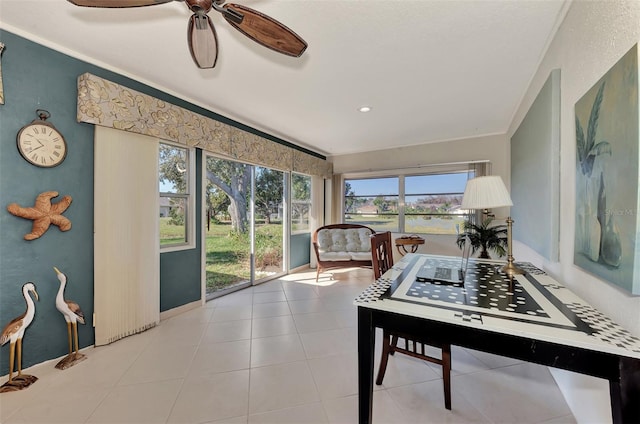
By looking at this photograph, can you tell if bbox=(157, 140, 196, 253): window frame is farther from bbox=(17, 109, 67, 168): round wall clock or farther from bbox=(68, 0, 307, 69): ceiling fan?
bbox=(68, 0, 307, 69): ceiling fan

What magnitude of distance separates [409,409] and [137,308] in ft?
8.08

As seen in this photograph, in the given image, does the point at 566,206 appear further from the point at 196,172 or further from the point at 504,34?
the point at 196,172

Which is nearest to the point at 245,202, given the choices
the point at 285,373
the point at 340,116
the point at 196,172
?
the point at 196,172

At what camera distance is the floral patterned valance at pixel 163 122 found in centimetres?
207

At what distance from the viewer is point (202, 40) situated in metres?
1.46

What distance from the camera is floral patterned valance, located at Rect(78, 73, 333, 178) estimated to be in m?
2.07

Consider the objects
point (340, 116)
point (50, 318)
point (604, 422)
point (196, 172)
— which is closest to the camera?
point (604, 422)

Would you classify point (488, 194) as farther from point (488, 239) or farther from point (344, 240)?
point (344, 240)

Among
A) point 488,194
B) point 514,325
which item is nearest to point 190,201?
point 488,194

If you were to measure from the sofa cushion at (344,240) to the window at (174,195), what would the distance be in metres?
2.37

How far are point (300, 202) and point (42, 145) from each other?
3.66m

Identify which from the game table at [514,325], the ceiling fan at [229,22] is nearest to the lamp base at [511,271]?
the game table at [514,325]

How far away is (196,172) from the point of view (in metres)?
3.03

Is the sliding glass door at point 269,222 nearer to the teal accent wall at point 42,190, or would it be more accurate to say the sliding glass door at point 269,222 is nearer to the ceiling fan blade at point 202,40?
the teal accent wall at point 42,190
